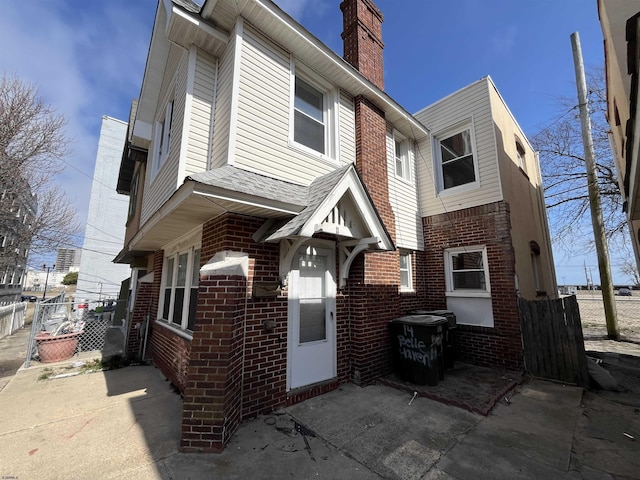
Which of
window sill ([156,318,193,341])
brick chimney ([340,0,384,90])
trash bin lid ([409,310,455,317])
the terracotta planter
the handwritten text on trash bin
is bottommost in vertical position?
the terracotta planter

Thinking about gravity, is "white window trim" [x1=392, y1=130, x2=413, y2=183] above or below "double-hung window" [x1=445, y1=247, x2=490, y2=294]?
above

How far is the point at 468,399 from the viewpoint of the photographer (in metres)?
4.65

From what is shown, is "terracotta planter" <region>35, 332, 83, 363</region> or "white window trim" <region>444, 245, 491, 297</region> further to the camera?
"terracotta planter" <region>35, 332, 83, 363</region>

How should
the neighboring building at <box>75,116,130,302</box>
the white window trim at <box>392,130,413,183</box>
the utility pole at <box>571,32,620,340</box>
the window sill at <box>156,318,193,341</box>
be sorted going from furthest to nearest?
the neighboring building at <box>75,116,130,302</box> → the utility pole at <box>571,32,620,340</box> → the white window trim at <box>392,130,413,183</box> → the window sill at <box>156,318,193,341</box>

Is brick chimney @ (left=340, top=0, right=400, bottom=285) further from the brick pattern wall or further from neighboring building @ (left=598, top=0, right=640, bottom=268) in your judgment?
neighboring building @ (left=598, top=0, right=640, bottom=268)

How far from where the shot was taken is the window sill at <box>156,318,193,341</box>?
5124 mm

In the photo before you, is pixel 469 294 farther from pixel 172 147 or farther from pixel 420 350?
pixel 172 147

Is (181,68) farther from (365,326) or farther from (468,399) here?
(468,399)

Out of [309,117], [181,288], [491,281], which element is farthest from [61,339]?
[491,281]

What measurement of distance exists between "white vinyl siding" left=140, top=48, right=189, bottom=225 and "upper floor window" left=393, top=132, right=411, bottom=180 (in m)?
5.59

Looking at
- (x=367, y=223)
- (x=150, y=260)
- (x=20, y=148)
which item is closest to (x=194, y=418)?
(x=367, y=223)

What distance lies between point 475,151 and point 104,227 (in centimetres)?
2560

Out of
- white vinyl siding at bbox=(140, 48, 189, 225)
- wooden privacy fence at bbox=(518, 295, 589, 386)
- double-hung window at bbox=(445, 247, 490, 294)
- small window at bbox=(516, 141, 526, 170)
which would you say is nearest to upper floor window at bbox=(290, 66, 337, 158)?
white vinyl siding at bbox=(140, 48, 189, 225)

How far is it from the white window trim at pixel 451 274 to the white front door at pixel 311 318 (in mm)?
3898
